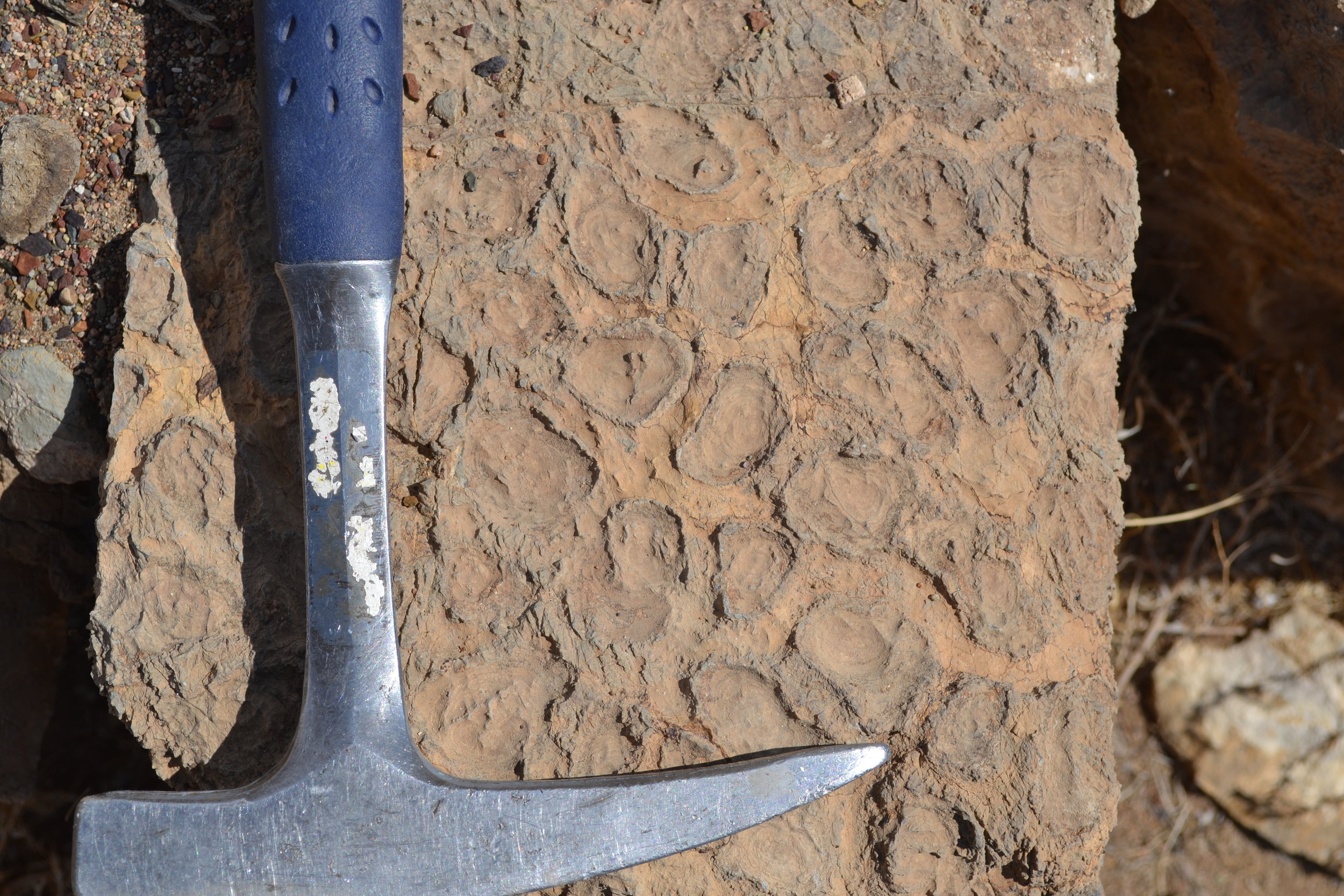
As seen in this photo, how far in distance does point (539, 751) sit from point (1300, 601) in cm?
200

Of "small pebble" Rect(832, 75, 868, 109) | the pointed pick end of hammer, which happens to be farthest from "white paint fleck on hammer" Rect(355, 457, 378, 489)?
"small pebble" Rect(832, 75, 868, 109)

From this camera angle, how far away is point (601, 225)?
140 centimetres

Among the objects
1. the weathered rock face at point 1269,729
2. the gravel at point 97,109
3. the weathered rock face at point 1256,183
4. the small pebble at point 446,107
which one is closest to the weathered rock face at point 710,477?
the small pebble at point 446,107

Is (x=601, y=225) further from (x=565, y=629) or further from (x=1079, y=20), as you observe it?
(x=1079, y=20)

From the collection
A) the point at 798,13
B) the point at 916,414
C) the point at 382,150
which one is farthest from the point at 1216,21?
the point at 382,150

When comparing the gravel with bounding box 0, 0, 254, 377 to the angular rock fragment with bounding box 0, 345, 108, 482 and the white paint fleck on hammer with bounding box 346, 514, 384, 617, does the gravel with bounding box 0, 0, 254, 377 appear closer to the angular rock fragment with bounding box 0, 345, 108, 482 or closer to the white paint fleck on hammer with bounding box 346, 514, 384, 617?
the angular rock fragment with bounding box 0, 345, 108, 482

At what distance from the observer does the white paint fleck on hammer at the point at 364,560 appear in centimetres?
127

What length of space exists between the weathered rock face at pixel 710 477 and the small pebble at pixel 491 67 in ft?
0.28

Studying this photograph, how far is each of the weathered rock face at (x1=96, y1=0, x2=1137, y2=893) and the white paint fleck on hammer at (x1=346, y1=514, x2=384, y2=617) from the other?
0.09m

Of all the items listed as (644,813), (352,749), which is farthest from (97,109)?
(644,813)

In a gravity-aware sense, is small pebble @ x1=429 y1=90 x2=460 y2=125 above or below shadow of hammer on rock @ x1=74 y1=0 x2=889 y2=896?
above

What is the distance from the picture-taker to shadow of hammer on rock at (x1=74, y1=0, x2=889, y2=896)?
121cm

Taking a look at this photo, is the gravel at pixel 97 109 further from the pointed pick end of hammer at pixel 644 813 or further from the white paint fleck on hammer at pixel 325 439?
the pointed pick end of hammer at pixel 644 813

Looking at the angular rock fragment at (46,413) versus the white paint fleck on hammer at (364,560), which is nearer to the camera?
the white paint fleck on hammer at (364,560)
